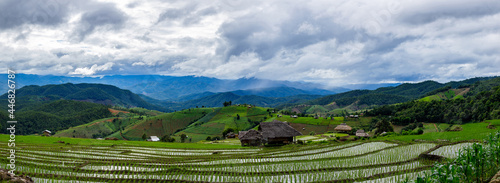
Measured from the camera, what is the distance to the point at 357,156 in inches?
974

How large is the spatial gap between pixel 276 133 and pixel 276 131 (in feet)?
2.01

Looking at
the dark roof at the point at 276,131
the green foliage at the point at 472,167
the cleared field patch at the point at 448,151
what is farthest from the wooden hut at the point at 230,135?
the green foliage at the point at 472,167

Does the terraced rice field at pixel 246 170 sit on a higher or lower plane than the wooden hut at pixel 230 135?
higher

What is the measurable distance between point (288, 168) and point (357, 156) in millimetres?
8817

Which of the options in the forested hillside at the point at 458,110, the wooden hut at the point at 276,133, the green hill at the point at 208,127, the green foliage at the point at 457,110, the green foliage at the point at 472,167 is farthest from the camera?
the green hill at the point at 208,127

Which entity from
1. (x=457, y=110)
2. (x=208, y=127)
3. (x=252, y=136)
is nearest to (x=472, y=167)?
(x=252, y=136)

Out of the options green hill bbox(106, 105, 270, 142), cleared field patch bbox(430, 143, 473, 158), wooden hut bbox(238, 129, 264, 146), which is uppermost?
cleared field patch bbox(430, 143, 473, 158)

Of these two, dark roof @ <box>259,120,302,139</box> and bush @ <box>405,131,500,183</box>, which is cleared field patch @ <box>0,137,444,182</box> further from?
dark roof @ <box>259,120,302,139</box>

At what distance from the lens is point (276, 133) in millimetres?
49000

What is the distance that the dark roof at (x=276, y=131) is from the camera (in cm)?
4850

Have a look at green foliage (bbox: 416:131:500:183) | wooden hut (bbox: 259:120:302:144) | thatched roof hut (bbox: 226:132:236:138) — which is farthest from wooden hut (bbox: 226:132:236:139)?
green foliage (bbox: 416:131:500:183)

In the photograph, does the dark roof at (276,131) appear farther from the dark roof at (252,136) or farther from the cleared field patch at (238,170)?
the cleared field patch at (238,170)

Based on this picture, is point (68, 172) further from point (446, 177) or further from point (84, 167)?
point (446, 177)

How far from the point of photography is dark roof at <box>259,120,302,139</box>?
48500mm
